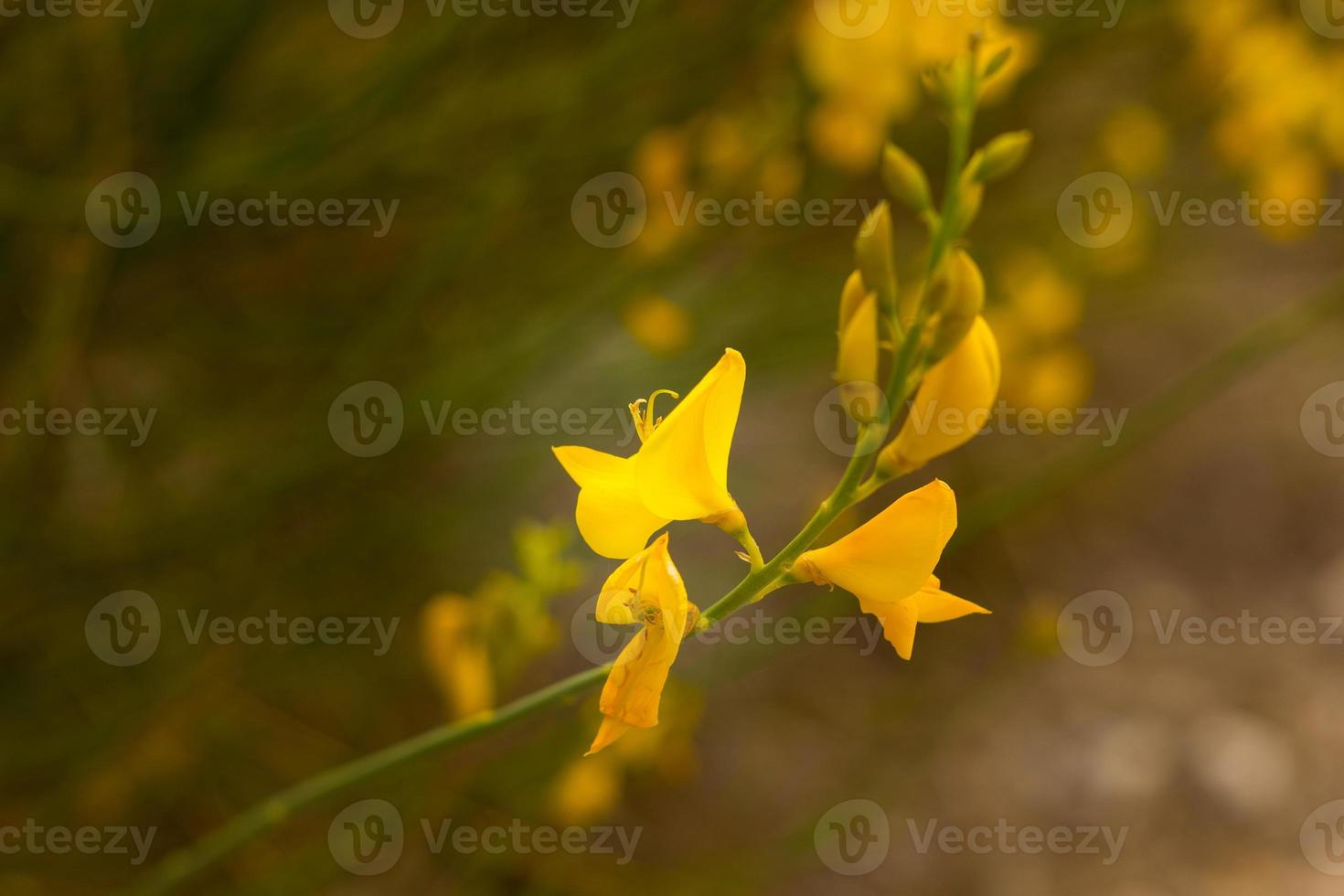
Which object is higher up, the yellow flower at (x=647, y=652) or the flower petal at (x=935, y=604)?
the yellow flower at (x=647, y=652)

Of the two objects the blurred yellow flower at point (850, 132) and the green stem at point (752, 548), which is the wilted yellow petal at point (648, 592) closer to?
the green stem at point (752, 548)

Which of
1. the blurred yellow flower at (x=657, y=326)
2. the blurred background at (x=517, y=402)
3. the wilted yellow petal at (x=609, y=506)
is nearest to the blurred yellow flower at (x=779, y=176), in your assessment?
the blurred background at (x=517, y=402)

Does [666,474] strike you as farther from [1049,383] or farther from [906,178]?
[1049,383]

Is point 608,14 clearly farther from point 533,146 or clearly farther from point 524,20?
point 533,146

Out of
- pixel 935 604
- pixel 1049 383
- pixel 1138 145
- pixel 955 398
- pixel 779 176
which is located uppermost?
pixel 779 176

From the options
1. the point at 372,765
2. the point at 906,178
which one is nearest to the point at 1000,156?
the point at 906,178
